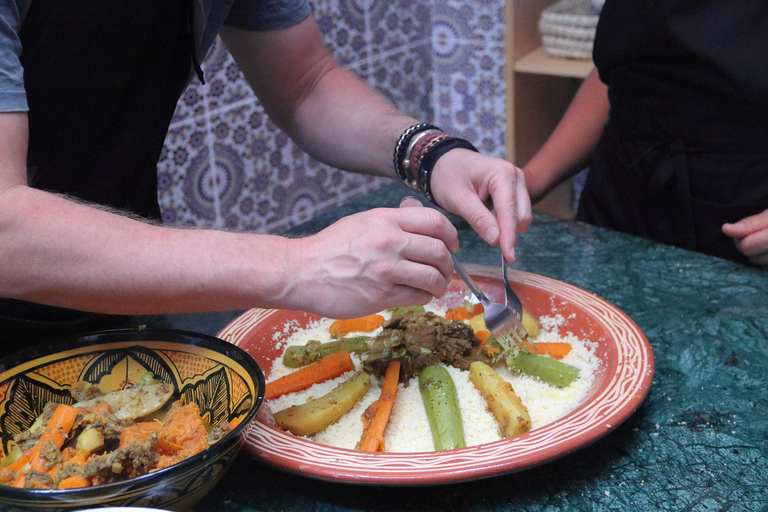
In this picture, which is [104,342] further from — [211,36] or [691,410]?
[691,410]

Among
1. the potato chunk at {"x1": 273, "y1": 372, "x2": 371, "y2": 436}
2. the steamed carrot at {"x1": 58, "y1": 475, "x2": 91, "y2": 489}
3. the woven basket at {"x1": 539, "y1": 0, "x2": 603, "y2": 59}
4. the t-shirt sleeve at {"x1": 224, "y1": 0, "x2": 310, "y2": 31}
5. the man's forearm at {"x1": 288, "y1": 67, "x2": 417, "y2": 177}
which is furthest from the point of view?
the woven basket at {"x1": 539, "y1": 0, "x2": 603, "y2": 59}

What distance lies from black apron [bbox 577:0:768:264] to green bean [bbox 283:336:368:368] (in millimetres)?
835

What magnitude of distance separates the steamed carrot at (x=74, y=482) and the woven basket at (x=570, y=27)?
1.89 metres

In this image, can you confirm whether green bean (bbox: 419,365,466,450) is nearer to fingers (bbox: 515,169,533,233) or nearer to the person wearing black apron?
fingers (bbox: 515,169,533,233)

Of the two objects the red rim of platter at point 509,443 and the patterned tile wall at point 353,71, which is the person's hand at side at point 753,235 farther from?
the patterned tile wall at point 353,71

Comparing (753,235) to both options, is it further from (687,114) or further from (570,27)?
(570,27)

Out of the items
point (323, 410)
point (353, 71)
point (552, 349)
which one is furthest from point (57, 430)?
point (353, 71)

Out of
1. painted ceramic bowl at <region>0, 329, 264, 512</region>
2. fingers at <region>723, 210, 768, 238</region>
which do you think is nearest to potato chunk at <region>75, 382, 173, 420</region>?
painted ceramic bowl at <region>0, 329, 264, 512</region>

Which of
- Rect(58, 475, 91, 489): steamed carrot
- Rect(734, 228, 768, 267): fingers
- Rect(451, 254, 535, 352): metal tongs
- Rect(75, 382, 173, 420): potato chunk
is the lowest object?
Rect(734, 228, 768, 267): fingers

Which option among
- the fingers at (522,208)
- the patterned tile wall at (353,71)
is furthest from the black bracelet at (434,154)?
the patterned tile wall at (353,71)

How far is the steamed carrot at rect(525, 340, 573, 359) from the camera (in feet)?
3.59

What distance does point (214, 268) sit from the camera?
0.85 meters

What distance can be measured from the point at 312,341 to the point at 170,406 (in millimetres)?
290

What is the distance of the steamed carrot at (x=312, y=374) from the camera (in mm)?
1034
